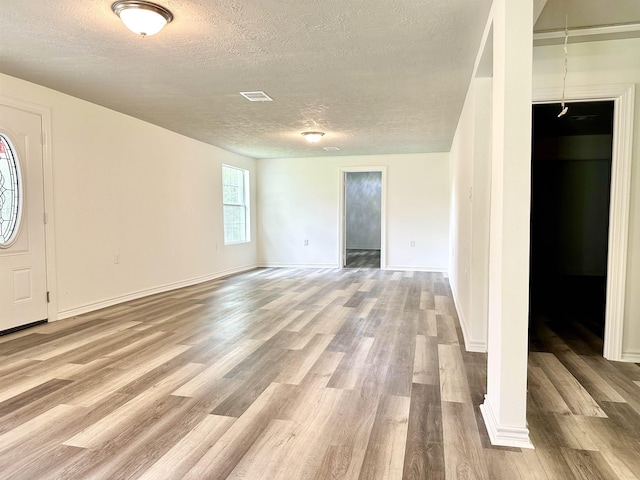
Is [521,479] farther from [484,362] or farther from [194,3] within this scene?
[194,3]

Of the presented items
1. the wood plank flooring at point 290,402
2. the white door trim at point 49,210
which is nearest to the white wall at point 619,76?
the wood plank flooring at point 290,402

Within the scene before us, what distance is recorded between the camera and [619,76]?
2.88 m

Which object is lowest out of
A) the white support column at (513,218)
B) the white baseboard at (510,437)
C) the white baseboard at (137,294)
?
the white baseboard at (510,437)

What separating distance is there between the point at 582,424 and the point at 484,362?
914mm

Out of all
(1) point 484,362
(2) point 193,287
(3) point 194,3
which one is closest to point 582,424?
(1) point 484,362

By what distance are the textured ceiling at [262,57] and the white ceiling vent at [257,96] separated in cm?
10

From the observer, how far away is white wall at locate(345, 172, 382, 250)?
490 inches

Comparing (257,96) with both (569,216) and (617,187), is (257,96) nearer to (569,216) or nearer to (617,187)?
(617,187)

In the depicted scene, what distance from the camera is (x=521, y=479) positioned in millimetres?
1611

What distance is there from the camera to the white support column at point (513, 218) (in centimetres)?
179

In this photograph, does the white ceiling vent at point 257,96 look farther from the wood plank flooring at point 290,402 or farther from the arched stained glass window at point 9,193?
the wood plank flooring at point 290,402

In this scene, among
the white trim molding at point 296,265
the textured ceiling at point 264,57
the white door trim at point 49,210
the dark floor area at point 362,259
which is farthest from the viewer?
the dark floor area at point 362,259

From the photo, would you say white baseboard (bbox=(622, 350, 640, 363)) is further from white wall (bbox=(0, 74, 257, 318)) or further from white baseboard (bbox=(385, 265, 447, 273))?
white wall (bbox=(0, 74, 257, 318))

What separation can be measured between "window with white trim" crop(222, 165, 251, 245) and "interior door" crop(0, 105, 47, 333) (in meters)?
3.78
